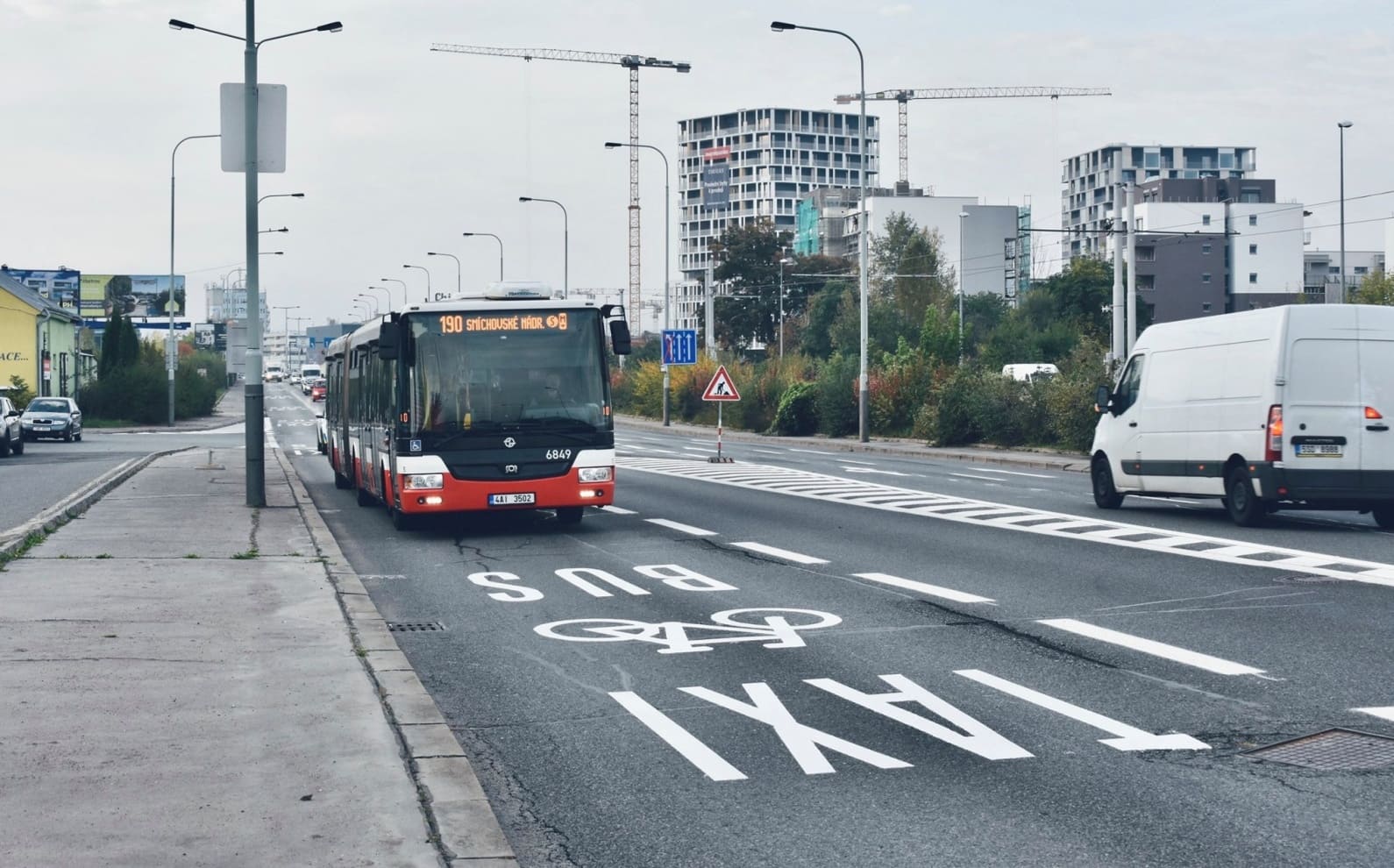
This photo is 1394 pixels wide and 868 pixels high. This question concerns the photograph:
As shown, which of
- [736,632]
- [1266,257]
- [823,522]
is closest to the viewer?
[736,632]

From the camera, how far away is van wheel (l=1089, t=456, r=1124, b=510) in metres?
20.8

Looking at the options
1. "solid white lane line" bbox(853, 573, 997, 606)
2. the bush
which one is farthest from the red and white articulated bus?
the bush

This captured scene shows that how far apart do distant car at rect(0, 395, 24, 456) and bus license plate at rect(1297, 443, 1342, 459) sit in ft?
114

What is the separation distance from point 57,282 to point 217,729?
124926 millimetres

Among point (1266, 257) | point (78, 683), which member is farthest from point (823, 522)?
point (1266, 257)

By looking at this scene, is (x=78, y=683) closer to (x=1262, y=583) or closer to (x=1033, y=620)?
(x=1033, y=620)

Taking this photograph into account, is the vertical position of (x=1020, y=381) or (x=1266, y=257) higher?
(x=1266, y=257)

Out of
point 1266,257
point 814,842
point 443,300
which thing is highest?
point 1266,257

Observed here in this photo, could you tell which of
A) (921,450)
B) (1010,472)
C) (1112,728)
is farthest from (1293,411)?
(921,450)

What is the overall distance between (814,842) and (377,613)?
638cm

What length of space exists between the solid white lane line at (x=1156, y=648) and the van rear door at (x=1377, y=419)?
24.1 ft

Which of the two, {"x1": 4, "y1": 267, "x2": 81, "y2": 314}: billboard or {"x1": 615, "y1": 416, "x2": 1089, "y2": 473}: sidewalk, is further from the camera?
{"x1": 4, "y1": 267, "x2": 81, "y2": 314}: billboard

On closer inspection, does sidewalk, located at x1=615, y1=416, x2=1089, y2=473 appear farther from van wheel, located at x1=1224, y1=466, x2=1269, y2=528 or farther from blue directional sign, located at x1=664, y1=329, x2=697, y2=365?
van wheel, located at x1=1224, y1=466, x2=1269, y2=528

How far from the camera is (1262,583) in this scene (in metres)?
12.6
